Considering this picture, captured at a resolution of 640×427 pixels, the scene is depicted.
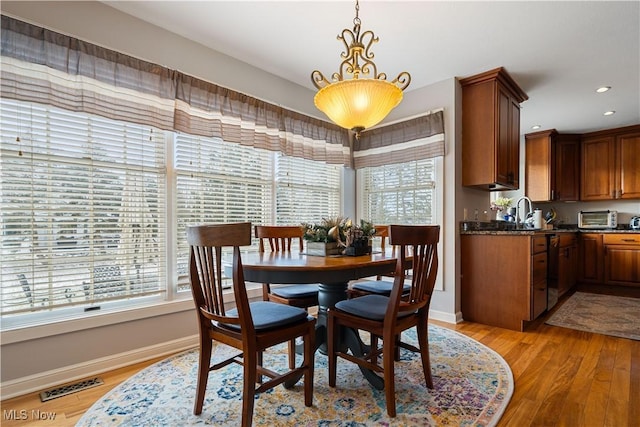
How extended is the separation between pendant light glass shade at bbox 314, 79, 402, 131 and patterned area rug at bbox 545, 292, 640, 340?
2876mm

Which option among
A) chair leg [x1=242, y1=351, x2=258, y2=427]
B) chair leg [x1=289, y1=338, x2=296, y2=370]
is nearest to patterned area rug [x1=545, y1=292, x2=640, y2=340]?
chair leg [x1=289, y1=338, x2=296, y2=370]

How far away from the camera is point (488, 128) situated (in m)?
3.30

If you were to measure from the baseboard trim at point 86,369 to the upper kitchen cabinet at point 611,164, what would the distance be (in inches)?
251

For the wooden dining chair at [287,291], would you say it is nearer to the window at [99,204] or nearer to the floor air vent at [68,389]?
the window at [99,204]

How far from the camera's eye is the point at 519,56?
9.69ft

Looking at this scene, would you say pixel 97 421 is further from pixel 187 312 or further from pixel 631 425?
pixel 631 425

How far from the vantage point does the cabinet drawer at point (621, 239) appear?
15.6 ft

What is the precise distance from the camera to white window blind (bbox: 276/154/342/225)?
3.52m

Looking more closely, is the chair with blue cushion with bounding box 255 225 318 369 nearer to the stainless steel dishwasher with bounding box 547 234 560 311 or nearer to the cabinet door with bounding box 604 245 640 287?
the stainless steel dishwasher with bounding box 547 234 560 311

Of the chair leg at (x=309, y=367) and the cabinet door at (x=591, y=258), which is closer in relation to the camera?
the chair leg at (x=309, y=367)

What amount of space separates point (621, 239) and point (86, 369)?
668 centimetres

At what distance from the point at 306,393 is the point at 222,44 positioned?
276 centimetres

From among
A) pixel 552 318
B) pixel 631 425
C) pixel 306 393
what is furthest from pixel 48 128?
pixel 552 318

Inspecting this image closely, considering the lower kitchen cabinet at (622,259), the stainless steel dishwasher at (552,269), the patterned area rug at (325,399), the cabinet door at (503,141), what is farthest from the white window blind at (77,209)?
the lower kitchen cabinet at (622,259)
